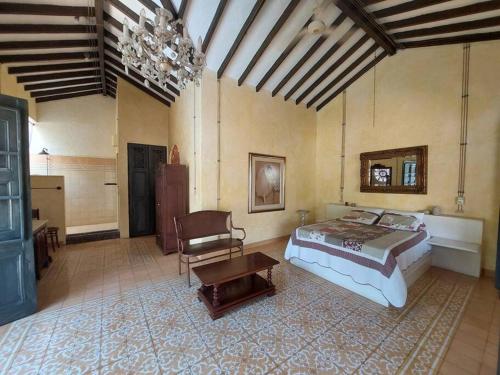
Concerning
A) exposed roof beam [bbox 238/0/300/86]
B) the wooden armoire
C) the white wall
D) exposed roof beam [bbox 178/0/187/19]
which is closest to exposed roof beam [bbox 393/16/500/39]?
exposed roof beam [bbox 238/0/300/86]

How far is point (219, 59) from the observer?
13.0 feet

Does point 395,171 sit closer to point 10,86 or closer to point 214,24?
point 214,24

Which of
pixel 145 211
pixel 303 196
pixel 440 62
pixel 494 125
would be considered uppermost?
pixel 440 62

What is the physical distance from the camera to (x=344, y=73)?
483cm

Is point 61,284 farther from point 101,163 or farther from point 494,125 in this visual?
point 494,125

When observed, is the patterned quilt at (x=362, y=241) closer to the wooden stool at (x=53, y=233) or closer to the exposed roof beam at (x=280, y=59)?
the exposed roof beam at (x=280, y=59)

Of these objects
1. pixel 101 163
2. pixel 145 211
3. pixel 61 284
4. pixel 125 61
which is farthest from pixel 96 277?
pixel 101 163

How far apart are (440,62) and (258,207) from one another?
4420mm

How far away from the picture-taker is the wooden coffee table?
2396 mm

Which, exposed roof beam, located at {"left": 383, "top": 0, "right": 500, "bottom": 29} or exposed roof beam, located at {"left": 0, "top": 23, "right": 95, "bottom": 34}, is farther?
exposed roof beam, located at {"left": 0, "top": 23, "right": 95, "bottom": 34}

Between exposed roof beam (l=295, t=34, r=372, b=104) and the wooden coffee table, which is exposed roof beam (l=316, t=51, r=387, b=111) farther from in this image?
the wooden coffee table

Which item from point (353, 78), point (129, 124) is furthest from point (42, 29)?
point (353, 78)

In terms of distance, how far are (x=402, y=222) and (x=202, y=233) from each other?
11.8 feet

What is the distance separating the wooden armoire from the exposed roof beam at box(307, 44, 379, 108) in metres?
3.80
